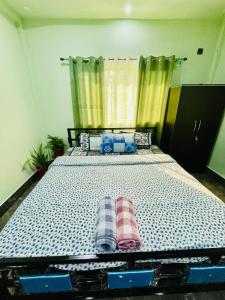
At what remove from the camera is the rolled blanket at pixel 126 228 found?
2.89ft

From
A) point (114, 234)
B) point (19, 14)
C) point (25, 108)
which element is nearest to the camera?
point (114, 234)

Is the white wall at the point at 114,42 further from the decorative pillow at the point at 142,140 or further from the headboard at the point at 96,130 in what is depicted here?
the decorative pillow at the point at 142,140

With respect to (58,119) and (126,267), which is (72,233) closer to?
(126,267)

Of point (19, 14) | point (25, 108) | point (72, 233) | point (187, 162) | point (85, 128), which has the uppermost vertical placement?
point (19, 14)

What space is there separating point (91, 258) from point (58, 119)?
253 cm

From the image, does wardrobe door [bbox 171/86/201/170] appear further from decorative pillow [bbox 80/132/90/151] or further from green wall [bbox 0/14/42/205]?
green wall [bbox 0/14/42/205]

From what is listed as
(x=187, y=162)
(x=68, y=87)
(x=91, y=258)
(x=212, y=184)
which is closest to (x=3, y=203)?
(x=91, y=258)

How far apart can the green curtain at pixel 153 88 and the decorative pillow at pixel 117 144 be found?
54cm

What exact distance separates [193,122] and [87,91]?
1.86 metres

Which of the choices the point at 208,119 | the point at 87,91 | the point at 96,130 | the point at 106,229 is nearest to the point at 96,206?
the point at 106,229

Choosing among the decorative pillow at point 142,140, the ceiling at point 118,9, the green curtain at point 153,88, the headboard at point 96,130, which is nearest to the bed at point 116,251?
the decorative pillow at point 142,140

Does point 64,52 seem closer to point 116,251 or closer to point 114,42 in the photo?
point 114,42

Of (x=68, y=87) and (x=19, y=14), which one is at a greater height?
(x=19, y=14)

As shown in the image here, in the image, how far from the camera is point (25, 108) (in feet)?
8.21
